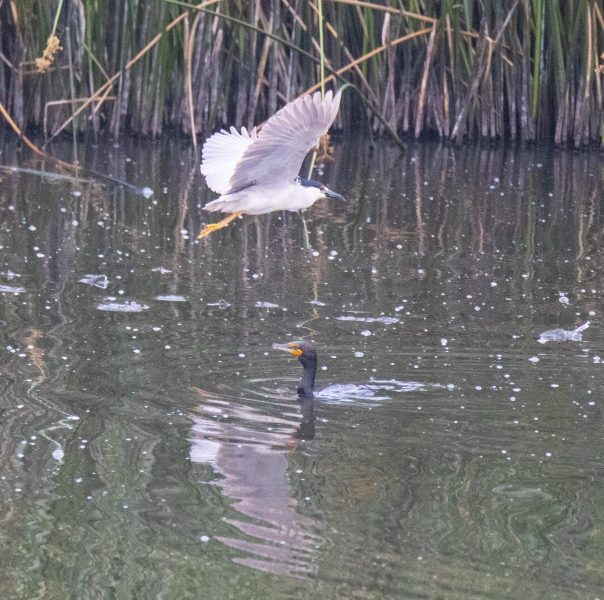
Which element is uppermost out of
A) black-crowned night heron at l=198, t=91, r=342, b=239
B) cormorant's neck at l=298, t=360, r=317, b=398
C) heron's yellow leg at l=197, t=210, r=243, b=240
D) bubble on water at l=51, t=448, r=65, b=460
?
black-crowned night heron at l=198, t=91, r=342, b=239

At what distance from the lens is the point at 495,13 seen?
13.2 metres

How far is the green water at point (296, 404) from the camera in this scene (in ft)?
14.6

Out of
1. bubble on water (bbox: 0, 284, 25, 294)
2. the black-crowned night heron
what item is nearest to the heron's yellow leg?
the black-crowned night heron

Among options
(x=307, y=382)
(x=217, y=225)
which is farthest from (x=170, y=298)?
(x=307, y=382)

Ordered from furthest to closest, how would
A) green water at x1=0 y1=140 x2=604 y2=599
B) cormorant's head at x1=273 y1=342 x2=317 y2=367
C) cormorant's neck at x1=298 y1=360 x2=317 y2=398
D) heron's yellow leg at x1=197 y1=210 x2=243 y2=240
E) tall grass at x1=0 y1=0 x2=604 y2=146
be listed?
tall grass at x1=0 y1=0 x2=604 y2=146 < heron's yellow leg at x1=197 y1=210 x2=243 y2=240 < cormorant's head at x1=273 y1=342 x2=317 y2=367 < cormorant's neck at x1=298 y1=360 x2=317 y2=398 < green water at x1=0 y1=140 x2=604 y2=599

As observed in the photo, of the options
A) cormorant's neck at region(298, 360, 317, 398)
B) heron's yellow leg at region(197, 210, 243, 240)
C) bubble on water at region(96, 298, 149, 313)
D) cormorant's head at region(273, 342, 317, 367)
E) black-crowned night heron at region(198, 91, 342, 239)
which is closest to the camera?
cormorant's neck at region(298, 360, 317, 398)

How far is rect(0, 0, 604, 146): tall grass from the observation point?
12641mm

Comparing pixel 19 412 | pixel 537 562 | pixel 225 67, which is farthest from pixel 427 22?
pixel 537 562

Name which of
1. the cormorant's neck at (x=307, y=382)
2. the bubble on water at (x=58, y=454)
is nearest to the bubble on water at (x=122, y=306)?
the cormorant's neck at (x=307, y=382)

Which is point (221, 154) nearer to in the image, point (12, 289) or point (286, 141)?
point (286, 141)

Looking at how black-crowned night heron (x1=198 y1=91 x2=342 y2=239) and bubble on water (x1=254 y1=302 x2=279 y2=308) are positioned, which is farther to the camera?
bubble on water (x1=254 y1=302 x2=279 y2=308)

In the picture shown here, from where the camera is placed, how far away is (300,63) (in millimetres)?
13352

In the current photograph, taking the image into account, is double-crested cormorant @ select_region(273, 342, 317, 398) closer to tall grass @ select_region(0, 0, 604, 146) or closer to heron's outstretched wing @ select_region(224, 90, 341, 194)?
heron's outstretched wing @ select_region(224, 90, 341, 194)

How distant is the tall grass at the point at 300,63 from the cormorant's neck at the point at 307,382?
246 inches
